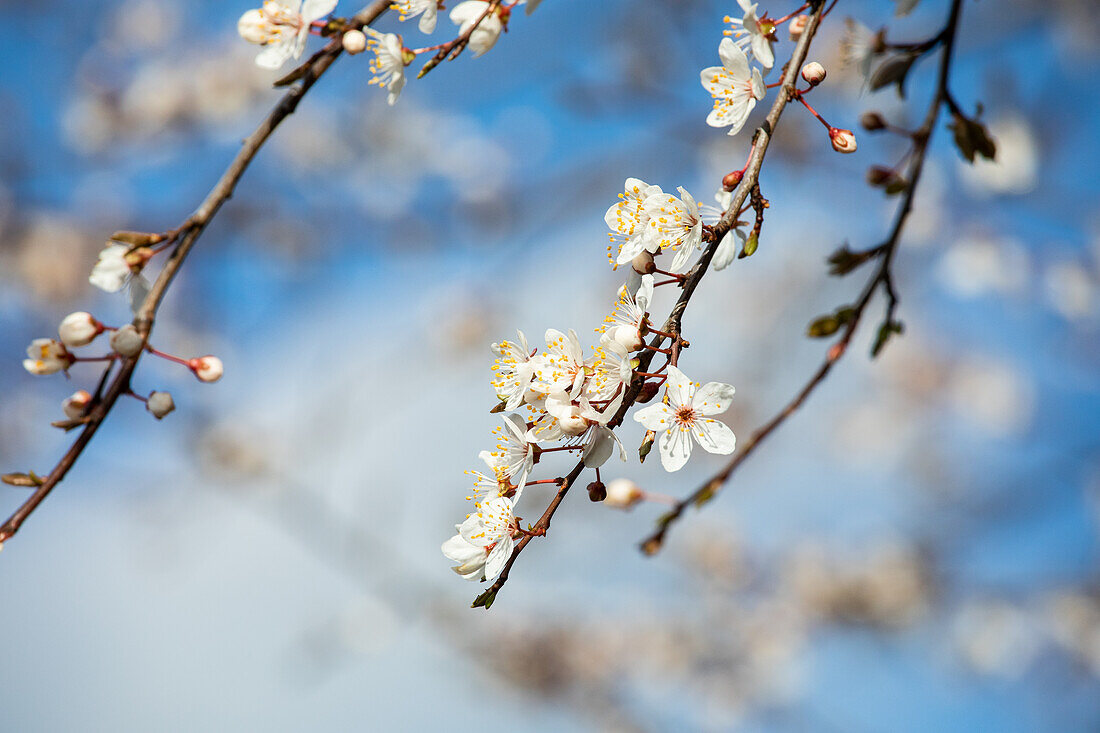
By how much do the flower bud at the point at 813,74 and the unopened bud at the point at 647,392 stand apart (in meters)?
0.43

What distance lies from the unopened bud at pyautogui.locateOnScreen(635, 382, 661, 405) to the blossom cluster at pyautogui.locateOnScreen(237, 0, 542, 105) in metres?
0.53

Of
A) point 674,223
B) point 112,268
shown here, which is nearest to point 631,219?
point 674,223

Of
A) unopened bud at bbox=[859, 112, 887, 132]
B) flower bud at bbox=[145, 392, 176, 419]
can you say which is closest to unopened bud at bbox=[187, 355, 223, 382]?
flower bud at bbox=[145, 392, 176, 419]

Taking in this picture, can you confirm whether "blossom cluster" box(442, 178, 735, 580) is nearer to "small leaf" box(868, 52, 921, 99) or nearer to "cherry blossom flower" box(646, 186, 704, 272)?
"cherry blossom flower" box(646, 186, 704, 272)

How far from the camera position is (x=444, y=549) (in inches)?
39.6

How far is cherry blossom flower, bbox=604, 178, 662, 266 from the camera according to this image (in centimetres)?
100

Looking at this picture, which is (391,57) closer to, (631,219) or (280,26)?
(280,26)

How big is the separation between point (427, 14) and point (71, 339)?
687 mm

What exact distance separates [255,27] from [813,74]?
0.81 m

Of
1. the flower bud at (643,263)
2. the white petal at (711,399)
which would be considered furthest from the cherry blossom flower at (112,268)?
the white petal at (711,399)

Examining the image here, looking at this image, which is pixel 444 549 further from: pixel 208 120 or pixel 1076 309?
pixel 208 120

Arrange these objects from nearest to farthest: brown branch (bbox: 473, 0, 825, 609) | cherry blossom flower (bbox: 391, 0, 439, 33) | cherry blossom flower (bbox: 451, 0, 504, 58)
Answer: brown branch (bbox: 473, 0, 825, 609)
cherry blossom flower (bbox: 451, 0, 504, 58)
cherry blossom flower (bbox: 391, 0, 439, 33)

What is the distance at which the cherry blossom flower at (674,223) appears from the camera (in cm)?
99

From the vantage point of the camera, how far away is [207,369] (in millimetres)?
1110
